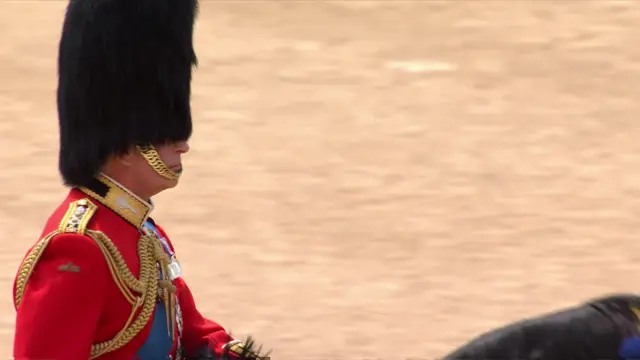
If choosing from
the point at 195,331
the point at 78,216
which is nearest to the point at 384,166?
the point at 195,331

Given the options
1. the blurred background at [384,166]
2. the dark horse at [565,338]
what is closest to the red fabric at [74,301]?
the dark horse at [565,338]

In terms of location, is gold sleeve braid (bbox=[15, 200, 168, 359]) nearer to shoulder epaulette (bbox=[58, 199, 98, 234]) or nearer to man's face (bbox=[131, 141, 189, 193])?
shoulder epaulette (bbox=[58, 199, 98, 234])

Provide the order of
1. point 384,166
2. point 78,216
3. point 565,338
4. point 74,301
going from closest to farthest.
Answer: point 565,338 < point 74,301 < point 78,216 < point 384,166

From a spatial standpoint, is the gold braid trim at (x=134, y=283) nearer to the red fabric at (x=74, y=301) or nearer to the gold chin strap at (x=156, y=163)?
the red fabric at (x=74, y=301)

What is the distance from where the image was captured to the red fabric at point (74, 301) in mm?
2457

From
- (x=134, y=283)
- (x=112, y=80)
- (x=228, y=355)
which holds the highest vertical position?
(x=112, y=80)

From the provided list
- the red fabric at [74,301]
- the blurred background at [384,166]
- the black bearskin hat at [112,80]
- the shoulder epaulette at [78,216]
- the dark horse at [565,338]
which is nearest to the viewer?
the dark horse at [565,338]

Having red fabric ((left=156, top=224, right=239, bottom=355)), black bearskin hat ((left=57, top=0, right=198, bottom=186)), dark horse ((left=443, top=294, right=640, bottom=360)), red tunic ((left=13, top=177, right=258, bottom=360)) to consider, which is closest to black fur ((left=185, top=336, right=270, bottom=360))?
red fabric ((left=156, top=224, right=239, bottom=355))

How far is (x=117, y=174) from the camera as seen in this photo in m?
2.70

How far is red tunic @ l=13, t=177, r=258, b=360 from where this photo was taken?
246 cm

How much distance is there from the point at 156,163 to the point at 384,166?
12.9 ft

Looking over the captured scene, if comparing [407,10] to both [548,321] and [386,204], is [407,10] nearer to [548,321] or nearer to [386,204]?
[386,204]

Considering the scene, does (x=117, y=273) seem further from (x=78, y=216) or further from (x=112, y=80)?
(x=112, y=80)

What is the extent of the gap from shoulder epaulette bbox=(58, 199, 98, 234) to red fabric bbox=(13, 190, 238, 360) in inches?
0.6
